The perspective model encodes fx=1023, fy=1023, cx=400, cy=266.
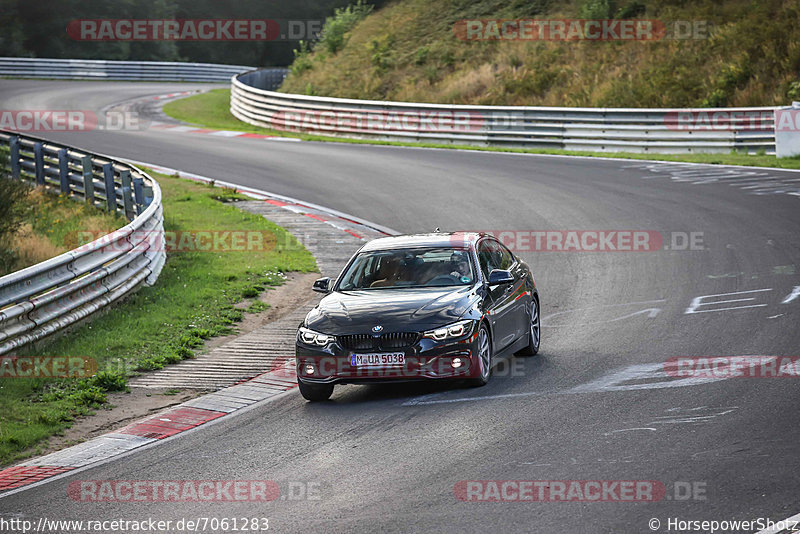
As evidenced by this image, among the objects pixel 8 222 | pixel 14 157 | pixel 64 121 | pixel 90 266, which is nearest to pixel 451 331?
pixel 90 266

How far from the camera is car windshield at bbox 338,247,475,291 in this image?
433 inches

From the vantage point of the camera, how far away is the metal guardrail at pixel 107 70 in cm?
5559

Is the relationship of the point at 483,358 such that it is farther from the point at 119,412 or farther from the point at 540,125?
the point at 540,125

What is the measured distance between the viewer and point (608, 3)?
3859 centimetres

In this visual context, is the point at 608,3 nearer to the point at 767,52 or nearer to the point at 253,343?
the point at 767,52

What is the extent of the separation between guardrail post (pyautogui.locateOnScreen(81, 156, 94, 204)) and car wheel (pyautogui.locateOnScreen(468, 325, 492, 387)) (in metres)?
12.9

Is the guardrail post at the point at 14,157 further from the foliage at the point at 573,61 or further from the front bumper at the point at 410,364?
the foliage at the point at 573,61

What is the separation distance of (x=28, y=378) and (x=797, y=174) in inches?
707

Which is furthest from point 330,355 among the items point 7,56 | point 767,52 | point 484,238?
point 7,56

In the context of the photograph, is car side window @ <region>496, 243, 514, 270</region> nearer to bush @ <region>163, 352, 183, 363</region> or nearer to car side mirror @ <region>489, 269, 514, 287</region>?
car side mirror @ <region>489, 269, 514, 287</region>

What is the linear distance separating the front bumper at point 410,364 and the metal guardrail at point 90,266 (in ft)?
11.3

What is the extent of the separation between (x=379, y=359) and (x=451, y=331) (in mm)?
750

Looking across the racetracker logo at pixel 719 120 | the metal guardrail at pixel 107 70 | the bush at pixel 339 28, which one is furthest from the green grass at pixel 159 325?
the metal guardrail at pixel 107 70

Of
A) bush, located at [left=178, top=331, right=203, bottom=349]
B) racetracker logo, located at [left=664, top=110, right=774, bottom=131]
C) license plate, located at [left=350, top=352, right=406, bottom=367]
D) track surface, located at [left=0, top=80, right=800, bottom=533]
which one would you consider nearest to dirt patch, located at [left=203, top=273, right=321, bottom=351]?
bush, located at [left=178, top=331, right=203, bottom=349]
